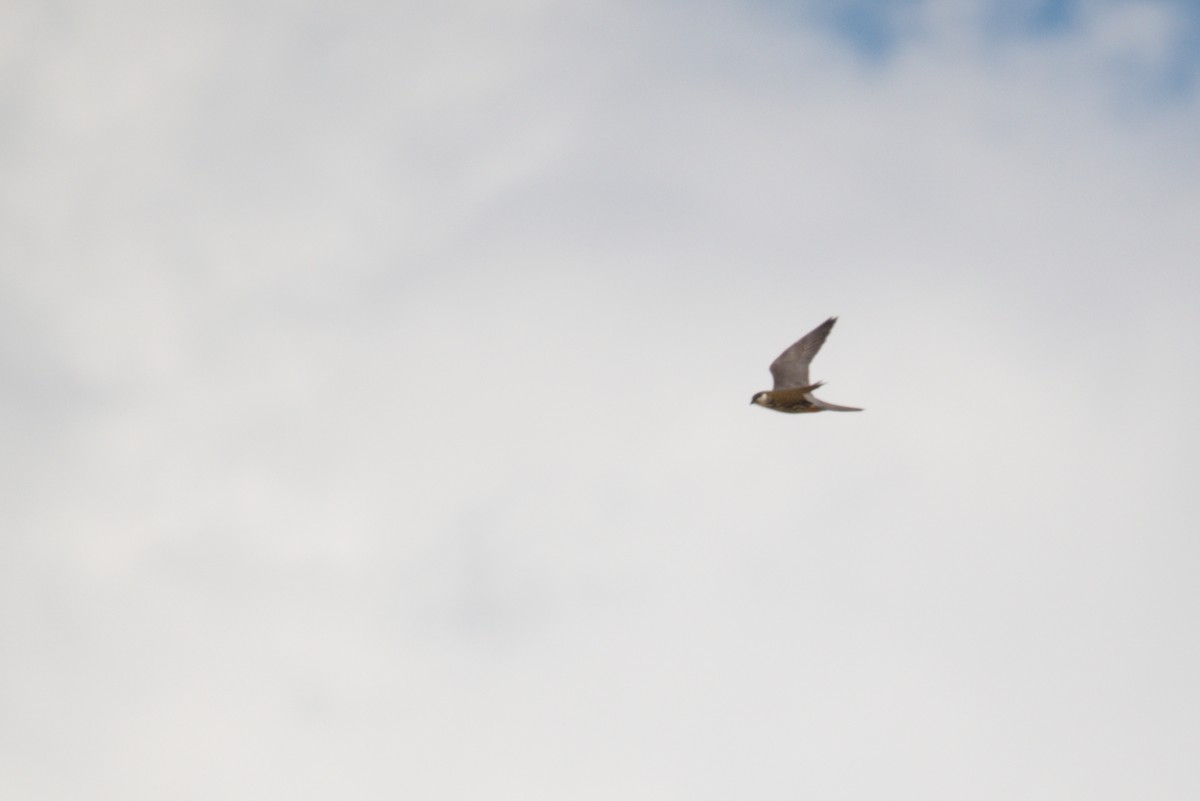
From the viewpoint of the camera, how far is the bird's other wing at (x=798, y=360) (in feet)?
123

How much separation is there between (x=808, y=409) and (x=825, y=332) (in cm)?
351

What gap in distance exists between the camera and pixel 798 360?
37.8 meters

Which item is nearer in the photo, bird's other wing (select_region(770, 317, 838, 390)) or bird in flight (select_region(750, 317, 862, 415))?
bird in flight (select_region(750, 317, 862, 415))

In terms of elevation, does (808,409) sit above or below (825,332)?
below

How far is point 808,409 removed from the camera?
3578 cm

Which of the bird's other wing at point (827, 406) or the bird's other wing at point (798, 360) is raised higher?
the bird's other wing at point (798, 360)

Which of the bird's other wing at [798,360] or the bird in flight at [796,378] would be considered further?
the bird's other wing at [798,360]

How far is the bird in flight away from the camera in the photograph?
1394 inches

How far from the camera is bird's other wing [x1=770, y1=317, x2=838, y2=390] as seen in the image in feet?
123

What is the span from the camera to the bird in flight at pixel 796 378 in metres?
35.4

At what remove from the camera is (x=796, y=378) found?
37.4m

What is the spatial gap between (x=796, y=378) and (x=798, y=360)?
2.29ft

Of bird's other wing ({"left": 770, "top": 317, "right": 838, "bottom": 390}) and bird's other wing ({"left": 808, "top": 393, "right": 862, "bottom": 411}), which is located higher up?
bird's other wing ({"left": 770, "top": 317, "right": 838, "bottom": 390})

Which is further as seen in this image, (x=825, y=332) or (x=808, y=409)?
(x=825, y=332)
